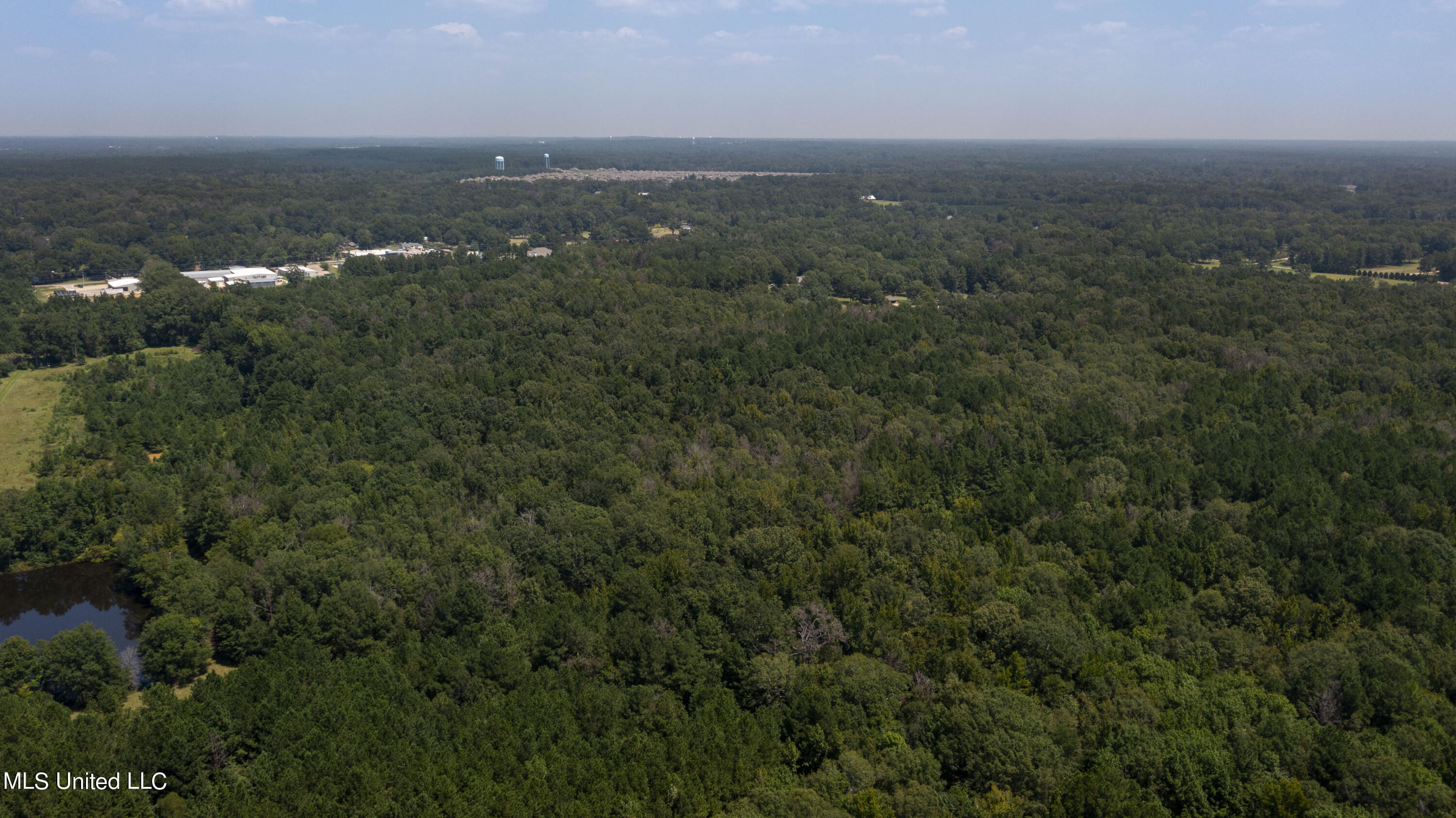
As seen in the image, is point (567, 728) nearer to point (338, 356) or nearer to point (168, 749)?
point (168, 749)

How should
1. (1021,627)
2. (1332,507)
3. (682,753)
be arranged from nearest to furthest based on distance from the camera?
(682,753), (1021,627), (1332,507)

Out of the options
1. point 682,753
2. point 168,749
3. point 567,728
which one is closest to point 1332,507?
point 682,753

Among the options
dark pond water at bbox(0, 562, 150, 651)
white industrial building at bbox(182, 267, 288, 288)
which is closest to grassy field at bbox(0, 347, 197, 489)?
dark pond water at bbox(0, 562, 150, 651)

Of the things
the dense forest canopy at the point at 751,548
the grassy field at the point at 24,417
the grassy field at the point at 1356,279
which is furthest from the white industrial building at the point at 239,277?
the grassy field at the point at 1356,279

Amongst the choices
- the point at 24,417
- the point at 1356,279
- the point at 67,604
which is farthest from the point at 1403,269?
the point at 24,417

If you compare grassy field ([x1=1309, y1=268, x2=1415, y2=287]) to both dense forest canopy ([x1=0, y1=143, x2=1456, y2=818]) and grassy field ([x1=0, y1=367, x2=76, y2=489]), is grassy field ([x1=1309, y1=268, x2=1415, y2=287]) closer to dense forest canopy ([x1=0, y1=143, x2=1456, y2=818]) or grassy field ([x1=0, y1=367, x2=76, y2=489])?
dense forest canopy ([x1=0, y1=143, x2=1456, y2=818])
